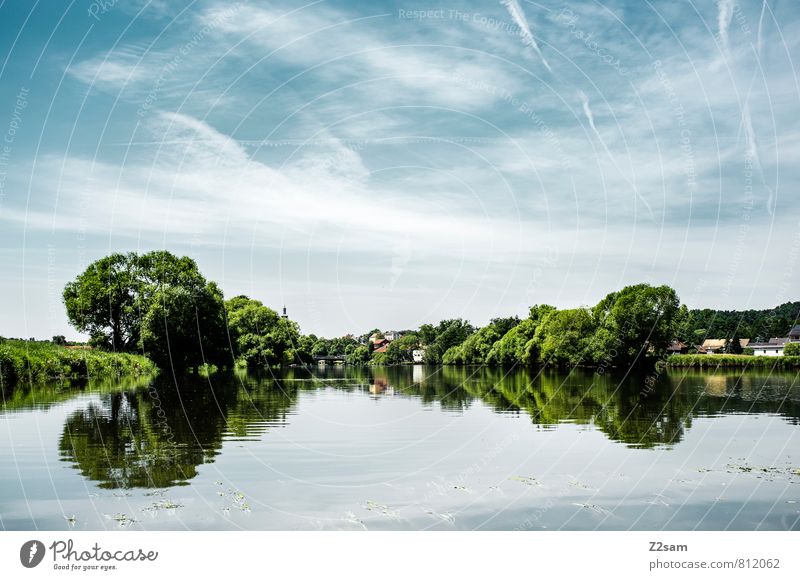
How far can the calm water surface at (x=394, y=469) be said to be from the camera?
14961 millimetres

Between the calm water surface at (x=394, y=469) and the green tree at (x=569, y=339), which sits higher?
the green tree at (x=569, y=339)

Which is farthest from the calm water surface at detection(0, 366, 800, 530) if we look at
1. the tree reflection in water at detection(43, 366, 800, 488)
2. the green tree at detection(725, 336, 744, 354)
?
the green tree at detection(725, 336, 744, 354)

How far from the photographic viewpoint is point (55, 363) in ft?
199

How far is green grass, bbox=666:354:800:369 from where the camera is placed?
106 m

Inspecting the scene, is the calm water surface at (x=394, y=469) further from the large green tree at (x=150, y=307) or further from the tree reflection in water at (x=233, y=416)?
the large green tree at (x=150, y=307)

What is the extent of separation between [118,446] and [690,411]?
28.7 m

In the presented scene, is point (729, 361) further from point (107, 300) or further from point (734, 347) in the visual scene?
point (107, 300)

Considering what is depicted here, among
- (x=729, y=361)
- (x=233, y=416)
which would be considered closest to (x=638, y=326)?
(x=729, y=361)

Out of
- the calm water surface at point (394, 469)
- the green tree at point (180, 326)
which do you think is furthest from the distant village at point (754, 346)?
the calm water surface at point (394, 469)

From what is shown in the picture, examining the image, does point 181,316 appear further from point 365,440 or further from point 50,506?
point 50,506

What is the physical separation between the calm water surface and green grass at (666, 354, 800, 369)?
7351cm

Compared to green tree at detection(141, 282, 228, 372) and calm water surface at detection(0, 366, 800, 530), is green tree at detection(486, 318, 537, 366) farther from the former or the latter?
calm water surface at detection(0, 366, 800, 530)

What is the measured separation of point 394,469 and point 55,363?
166 feet

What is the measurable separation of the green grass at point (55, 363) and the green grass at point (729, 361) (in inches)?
3084
